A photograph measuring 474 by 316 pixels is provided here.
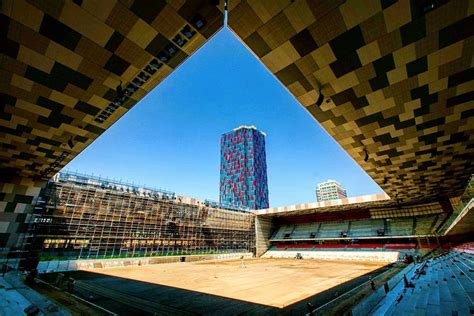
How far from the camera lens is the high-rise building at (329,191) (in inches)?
5738

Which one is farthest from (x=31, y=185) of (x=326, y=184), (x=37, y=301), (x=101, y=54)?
(x=326, y=184)

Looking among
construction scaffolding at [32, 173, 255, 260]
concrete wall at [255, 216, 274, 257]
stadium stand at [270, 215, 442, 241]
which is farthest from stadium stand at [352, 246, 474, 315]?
concrete wall at [255, 216, 274, 257]

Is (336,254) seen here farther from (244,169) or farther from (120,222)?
(244,169)

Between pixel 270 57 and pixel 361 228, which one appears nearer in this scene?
pixel 270 57

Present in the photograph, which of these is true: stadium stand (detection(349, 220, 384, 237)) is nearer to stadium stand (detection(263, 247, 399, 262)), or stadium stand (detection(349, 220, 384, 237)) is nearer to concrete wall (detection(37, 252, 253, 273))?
stadium stand (detection(263, 247, 399, 262))

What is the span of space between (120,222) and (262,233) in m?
26.7

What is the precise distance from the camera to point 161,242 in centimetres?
2922

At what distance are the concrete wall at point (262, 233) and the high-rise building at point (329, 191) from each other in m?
116

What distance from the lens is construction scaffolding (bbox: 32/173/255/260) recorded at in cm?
2103

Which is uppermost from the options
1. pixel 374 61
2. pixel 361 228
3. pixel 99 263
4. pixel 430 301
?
pixel 374 61

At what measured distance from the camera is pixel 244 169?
89.9 metres

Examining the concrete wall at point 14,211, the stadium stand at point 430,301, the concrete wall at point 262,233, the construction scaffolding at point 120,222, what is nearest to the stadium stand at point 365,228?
the concrete wall at point 262,233

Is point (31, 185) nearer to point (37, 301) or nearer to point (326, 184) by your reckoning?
point (37, 301)

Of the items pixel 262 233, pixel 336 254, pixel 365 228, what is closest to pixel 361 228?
pixel 365 228
